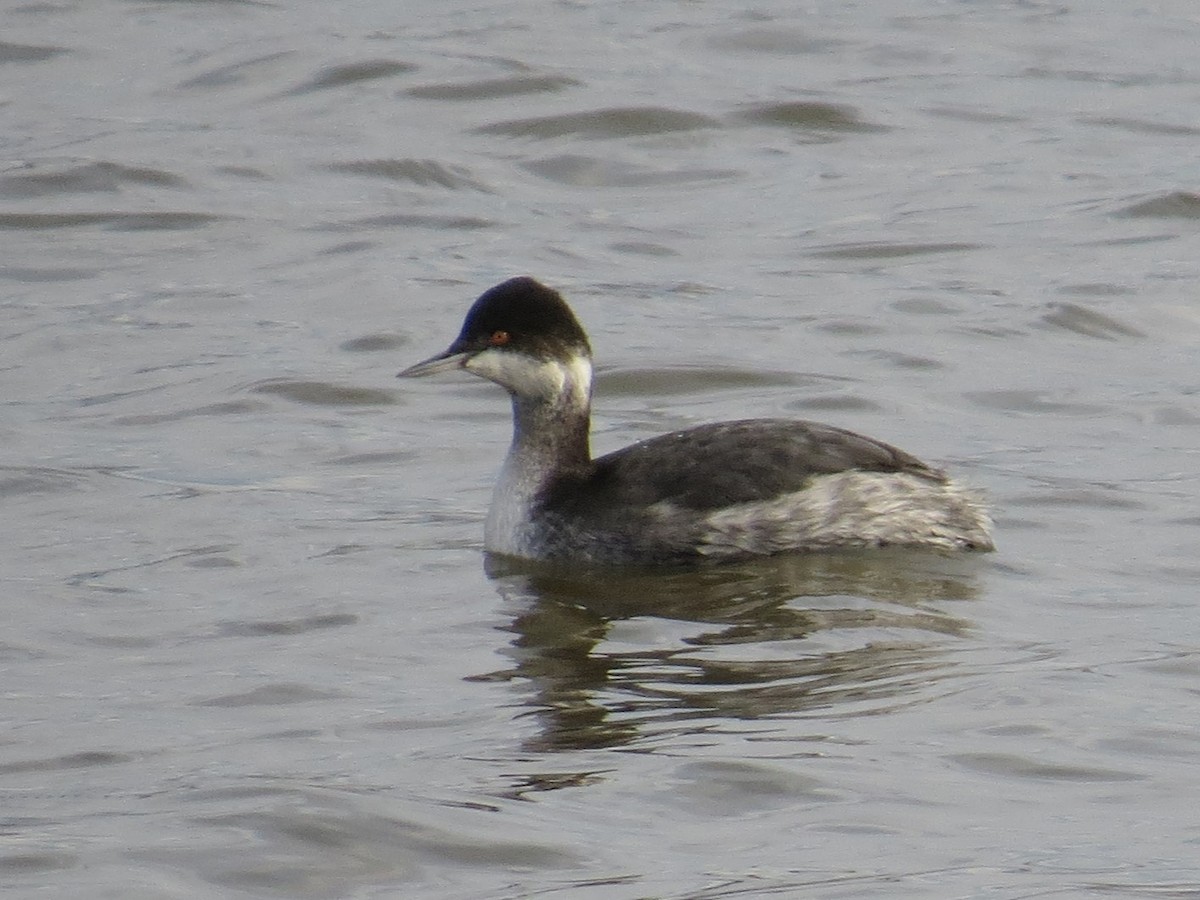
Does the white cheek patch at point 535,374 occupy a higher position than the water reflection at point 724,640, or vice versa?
the white cheek patch at point 535,374

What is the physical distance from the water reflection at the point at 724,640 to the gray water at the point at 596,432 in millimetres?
25

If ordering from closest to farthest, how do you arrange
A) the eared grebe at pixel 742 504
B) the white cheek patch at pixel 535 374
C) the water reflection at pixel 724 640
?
1. the water reflection at pixel 724 640
2. the eared grebe at pixel 742 504
3. the white cheek patch at pixel 535 374

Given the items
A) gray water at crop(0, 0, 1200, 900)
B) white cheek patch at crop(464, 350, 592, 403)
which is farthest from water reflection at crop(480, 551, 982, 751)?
white cheek patch at crop(464, 350, 592, 403)

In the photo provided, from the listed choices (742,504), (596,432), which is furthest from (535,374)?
(596,432)

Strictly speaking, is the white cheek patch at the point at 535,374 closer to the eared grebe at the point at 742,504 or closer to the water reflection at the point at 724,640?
the eared grebe at the point at 742,504

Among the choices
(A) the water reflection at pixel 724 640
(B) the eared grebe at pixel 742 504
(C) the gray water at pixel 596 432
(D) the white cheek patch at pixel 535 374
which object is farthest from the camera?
(D) the white cheek patch at pixel 535 374

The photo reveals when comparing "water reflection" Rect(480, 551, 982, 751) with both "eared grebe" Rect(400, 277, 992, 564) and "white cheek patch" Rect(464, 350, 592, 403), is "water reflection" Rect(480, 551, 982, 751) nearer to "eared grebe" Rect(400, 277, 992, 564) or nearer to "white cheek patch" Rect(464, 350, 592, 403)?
"eared grebe" Rect(400, 277, 992, 564)

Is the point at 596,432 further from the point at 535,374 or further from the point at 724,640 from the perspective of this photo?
the point at 724,640

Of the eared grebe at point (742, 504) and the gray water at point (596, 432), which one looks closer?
the gray water at point (596, 432)

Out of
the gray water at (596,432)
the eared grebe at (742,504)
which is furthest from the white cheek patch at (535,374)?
the gray water at (596,432)

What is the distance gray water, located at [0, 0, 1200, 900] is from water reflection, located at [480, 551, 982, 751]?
0.08 feet

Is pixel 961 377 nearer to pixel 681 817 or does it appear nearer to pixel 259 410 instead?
pixel 259 410

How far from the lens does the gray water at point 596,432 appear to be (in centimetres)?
612

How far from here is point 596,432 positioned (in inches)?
435
